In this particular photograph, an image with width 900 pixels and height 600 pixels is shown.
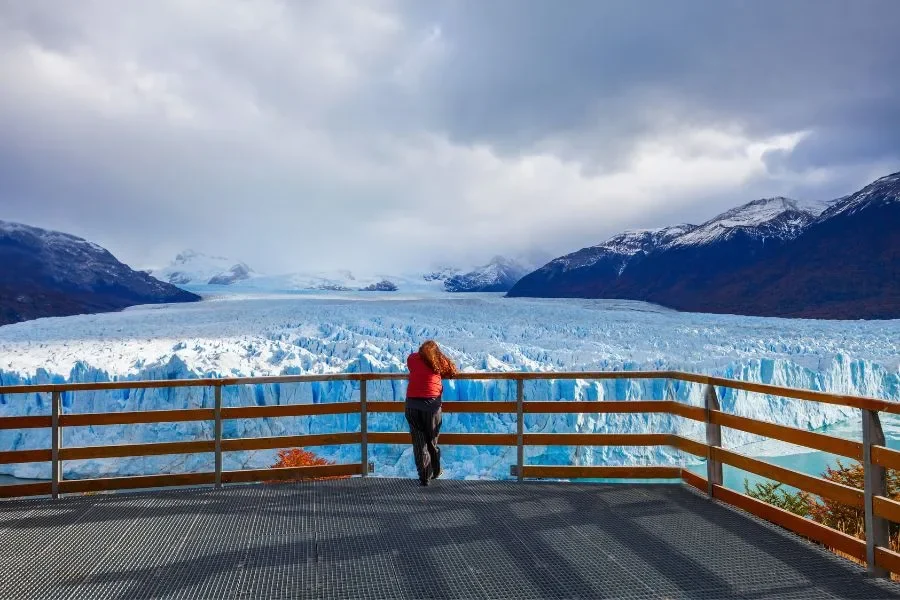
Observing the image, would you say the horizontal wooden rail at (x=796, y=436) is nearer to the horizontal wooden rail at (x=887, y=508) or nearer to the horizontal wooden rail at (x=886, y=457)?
the horizontal wooden rail at (x=886, y=457)

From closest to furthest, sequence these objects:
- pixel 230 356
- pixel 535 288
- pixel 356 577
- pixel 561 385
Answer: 1. pixel 356 577
2. pixel 561 385
3. pixel 230 356
4. pixel 535 288

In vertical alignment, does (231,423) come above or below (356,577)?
below

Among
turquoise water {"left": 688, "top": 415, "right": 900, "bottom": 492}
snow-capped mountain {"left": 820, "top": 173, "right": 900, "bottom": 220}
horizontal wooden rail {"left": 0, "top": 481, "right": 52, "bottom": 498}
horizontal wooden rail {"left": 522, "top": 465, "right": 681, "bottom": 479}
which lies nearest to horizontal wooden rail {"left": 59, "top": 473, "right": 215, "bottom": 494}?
horizontal wooden rail {"left": 0, "top": 481, "right": 52, "bottom": 498}

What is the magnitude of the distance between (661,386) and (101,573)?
19528 mm

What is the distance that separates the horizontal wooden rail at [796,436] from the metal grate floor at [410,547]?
0.65 metres

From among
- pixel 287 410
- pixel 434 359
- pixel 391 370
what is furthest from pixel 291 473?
pixel 391 370

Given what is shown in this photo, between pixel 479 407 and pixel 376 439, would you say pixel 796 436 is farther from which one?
pixel 376 439

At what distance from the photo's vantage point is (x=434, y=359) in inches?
213

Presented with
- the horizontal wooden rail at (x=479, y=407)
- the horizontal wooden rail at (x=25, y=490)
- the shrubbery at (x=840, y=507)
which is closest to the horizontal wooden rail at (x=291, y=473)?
the horizontal wooden rail at (x=479, y=407)

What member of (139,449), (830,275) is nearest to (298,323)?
(139,449)

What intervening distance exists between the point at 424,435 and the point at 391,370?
47.6 feet

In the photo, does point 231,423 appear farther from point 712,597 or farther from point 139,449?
point 712,597

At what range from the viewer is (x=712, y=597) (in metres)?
3.35

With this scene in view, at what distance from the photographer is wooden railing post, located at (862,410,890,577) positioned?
3.66m
